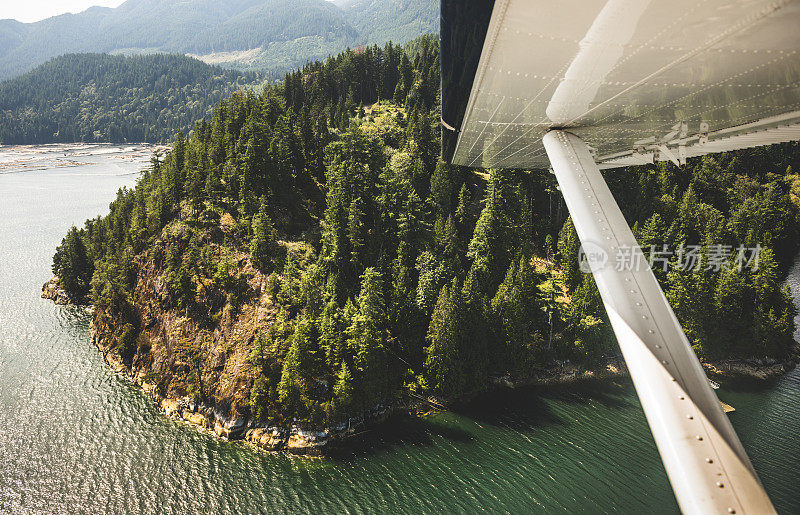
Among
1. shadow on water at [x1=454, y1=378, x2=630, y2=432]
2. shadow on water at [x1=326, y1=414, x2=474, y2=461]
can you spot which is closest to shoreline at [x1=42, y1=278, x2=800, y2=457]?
shadow on water at [x1=326, y1=414, x2=474, y2=461]

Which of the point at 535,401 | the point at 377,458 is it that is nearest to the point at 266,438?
the point at 377,458

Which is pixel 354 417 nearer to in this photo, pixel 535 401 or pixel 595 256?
pixel 535 401

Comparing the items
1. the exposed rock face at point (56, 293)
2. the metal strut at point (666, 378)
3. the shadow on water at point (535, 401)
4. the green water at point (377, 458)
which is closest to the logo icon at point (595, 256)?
the metal strut at point (666, 378)

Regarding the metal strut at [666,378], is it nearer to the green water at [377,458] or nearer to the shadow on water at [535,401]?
the green water at [377,458]

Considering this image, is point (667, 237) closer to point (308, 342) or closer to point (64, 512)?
point (308, 342)

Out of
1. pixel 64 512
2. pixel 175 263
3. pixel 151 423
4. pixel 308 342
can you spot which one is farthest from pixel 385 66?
pixel 64 512

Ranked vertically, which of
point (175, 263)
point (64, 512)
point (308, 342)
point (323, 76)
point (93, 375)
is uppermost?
point (323, 76)

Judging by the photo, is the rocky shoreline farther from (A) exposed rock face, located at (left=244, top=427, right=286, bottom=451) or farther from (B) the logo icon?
(B) the logo icon
